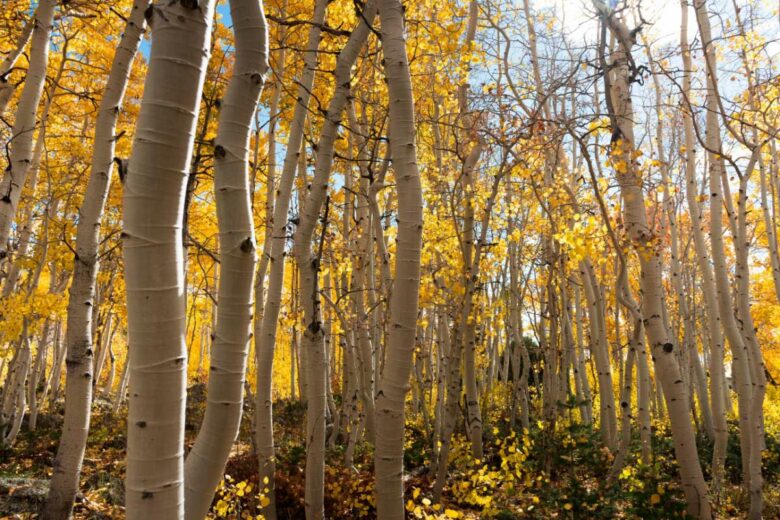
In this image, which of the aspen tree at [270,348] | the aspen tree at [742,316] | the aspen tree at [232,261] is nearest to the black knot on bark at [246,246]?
the aspen tree at [232,261]

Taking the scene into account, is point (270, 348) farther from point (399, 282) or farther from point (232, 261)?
point (232, 261)

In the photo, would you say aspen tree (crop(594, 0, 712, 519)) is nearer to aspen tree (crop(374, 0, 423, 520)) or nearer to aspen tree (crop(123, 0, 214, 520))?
aspen tree (crop(374, 0, 423, 520))

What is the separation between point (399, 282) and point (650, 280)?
2518mm

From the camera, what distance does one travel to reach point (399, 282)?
2.43 m

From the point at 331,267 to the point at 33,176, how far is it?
4358mm

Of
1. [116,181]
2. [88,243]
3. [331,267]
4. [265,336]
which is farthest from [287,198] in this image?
[116,181]

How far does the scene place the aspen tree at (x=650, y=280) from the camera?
369 centimetres

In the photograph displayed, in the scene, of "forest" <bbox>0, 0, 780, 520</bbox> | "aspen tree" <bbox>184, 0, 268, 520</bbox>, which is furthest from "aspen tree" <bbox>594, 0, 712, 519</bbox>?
"aspen tree" <bbox>184, 0, 268, 520</bbox>

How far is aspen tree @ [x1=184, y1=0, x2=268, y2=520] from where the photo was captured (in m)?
1.41

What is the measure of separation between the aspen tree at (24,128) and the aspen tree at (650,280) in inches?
162

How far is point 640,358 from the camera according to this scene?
5641 mm

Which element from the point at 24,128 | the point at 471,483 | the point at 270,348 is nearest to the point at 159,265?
the point at 270,348

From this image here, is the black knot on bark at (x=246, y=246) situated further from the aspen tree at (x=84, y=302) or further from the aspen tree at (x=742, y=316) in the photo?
the aspen tree at (x=742, y=316)

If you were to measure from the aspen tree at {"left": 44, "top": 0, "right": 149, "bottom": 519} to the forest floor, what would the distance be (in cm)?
87
